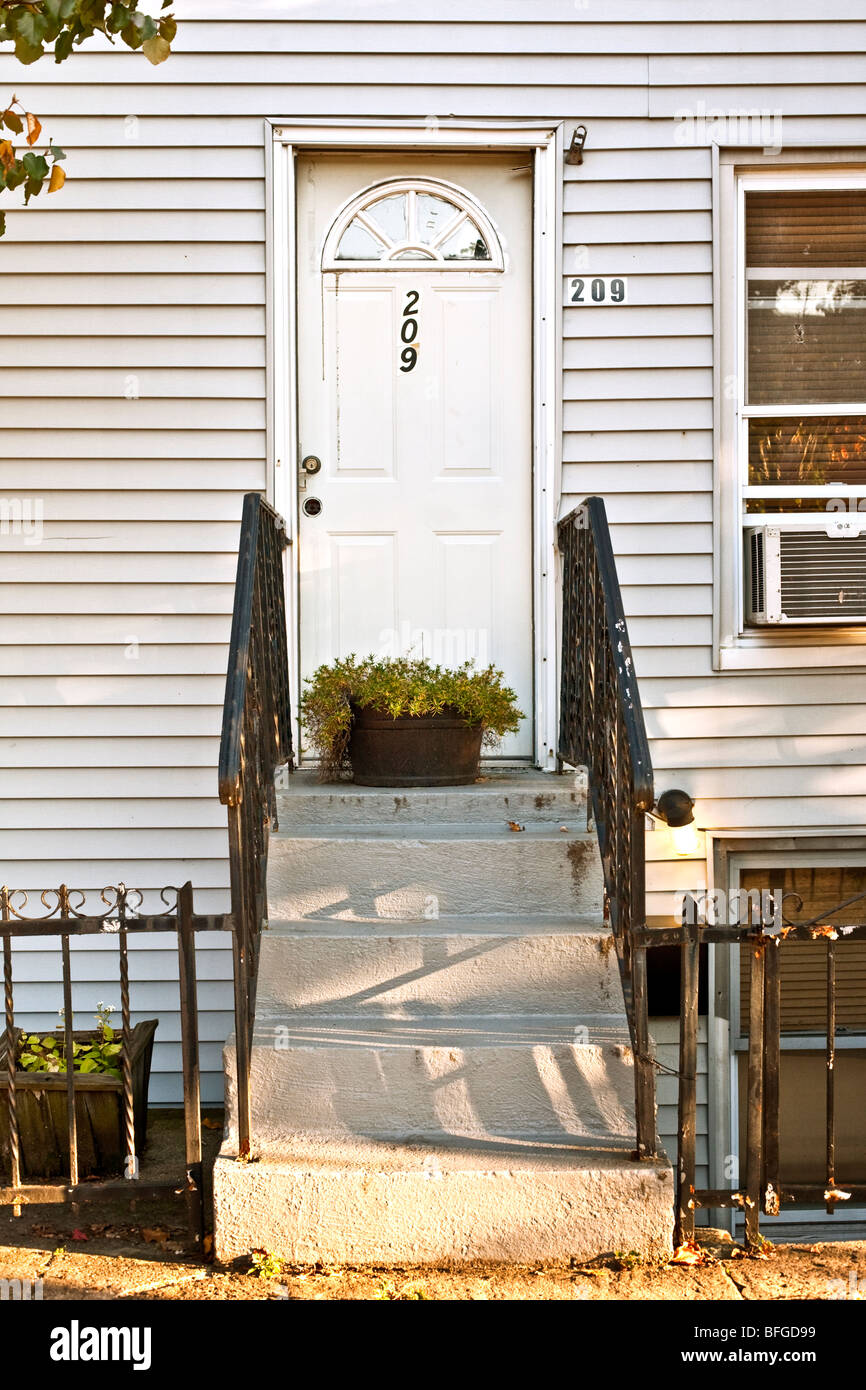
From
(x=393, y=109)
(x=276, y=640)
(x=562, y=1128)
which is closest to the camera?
(x=562, y=1128)

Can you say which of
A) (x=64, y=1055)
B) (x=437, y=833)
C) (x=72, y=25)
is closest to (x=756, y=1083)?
(x=437, y=833)

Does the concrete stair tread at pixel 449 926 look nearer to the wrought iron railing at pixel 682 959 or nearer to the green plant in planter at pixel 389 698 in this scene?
the wrought iron railing at pixel 682 959

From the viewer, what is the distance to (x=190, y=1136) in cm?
340

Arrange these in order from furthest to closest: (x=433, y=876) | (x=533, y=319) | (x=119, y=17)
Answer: (x=533, y=319)
(x=433, y=876)
(x=119, y=17)

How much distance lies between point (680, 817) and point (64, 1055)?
2481mm

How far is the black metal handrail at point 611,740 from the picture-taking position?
11.0 feet

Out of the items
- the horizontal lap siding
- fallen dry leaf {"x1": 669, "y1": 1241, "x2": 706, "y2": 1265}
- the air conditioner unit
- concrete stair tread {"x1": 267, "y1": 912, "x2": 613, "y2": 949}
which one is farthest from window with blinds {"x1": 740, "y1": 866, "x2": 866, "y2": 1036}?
fallen dry leaf {"x1": 669, "y1": 1241, "x2": 706, "y2": 1265}

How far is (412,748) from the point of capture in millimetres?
4355

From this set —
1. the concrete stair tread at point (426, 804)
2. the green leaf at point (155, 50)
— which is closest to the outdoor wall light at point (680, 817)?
the concrete stair tread at point (426, 804)

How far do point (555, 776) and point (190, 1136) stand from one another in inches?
78.0

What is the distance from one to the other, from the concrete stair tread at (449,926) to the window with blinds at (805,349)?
2.13m

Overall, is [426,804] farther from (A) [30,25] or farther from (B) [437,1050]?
(A) [30,25]
